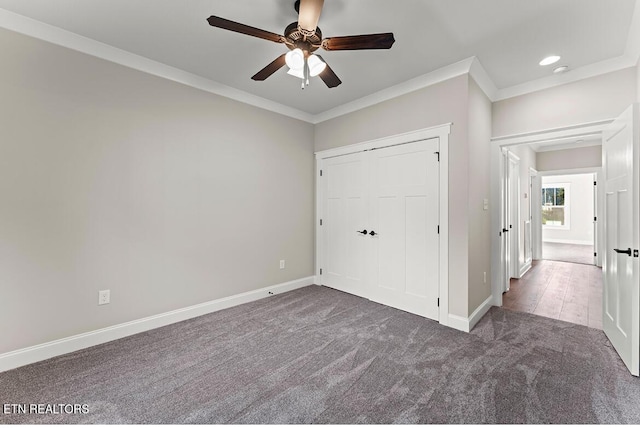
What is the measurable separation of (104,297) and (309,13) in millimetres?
2865

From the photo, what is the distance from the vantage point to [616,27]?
2.16m

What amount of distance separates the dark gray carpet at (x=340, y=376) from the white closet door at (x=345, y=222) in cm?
105

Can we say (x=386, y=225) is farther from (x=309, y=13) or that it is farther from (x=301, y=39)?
(x=309, y=13)

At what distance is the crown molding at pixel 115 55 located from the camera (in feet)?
6.92

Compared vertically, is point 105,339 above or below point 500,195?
below

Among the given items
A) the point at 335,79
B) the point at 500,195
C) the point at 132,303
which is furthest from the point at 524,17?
the point at 132,303

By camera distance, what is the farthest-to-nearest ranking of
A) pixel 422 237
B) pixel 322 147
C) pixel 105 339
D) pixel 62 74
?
1. pixel 322 147
2. pixel 422 237
3. pixel 105 339
4. pixel 62 74

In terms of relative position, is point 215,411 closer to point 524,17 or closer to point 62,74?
point 62,74

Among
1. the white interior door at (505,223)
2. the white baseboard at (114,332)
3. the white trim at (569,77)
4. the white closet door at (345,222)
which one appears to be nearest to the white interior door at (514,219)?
the white interior door at (505,223)

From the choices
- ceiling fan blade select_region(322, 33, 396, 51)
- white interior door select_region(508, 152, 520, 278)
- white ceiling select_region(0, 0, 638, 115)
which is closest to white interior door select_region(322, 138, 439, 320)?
white ceiling select_region(0, 0, 638, 115)

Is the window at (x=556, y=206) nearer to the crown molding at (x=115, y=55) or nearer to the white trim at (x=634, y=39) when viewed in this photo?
the white trim at (x=634, y=39)

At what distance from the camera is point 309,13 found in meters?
1.66

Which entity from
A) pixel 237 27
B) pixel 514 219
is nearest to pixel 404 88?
pixel 237 27

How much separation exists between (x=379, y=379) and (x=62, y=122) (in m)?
3.25
